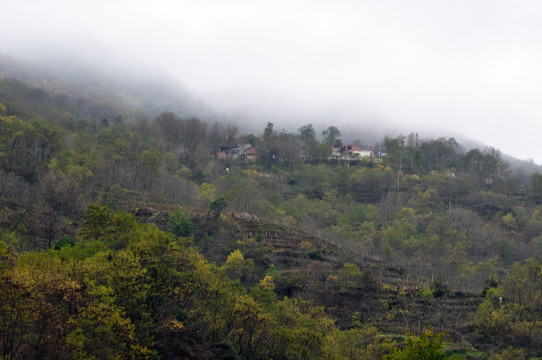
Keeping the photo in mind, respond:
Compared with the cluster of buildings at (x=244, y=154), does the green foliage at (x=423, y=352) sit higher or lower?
lower

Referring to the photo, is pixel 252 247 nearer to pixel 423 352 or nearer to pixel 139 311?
pixel 139 311

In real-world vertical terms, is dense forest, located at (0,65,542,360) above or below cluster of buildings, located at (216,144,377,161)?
below

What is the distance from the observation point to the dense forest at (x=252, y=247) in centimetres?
2062

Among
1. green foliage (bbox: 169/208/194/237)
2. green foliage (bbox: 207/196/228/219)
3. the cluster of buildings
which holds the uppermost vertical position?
the cluster of buildings

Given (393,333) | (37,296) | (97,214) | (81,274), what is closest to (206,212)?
(97,214)

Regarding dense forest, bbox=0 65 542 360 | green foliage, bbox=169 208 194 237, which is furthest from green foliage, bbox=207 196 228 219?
green foliage, bbox=169 208 194 237

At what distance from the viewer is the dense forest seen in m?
20.6

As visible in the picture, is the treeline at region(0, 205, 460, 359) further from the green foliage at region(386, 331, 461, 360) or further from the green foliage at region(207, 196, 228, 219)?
the green foliage at region(207, 196, 228, 219)

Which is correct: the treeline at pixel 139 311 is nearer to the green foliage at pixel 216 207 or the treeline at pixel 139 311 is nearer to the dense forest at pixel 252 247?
the dense forest at pixel 252 247

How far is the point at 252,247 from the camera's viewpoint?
143ft

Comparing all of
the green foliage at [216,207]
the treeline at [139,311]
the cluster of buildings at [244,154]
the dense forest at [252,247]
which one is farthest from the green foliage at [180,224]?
the cluster of buildings at [244,154]

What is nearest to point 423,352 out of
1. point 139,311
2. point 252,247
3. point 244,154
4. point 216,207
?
point 139,311

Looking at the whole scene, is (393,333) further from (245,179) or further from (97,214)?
(245,179)

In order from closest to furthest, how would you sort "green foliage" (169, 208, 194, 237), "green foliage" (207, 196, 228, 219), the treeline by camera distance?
the treeline → "green foliage" (169, 208, 194, 237) → "green foliage" (207, 196, 228, 219)
